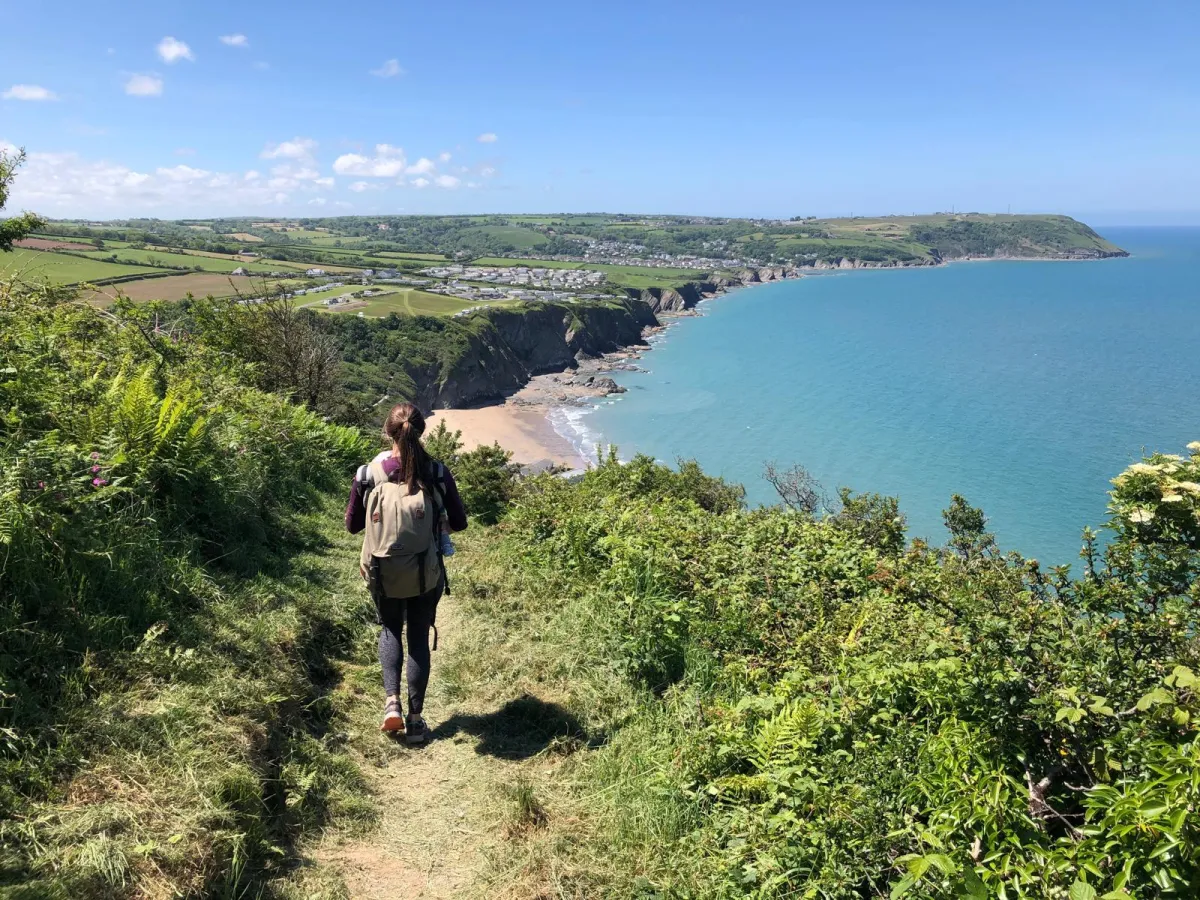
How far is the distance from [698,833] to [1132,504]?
12.8 ft

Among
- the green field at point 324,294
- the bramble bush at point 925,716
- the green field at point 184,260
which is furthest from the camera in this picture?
the green field at point 184,260

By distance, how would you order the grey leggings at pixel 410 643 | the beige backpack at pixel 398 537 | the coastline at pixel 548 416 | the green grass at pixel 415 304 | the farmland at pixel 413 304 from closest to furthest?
1. the beige backpack at pixel 398 537
2. the grey leggings at pixel 410 643
3. the coastline at pixel 548 416
4. the farmland at pixel 413 304
5. the green grass at pixel 415 304

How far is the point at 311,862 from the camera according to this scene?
341cm

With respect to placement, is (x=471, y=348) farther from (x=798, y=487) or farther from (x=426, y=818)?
(x=426, y=818)

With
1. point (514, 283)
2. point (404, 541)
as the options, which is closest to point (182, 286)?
point (514, 283)

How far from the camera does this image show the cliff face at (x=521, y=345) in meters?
80.4

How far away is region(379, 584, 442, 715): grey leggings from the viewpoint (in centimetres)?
473

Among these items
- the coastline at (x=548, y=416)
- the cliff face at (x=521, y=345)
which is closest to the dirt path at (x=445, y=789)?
the coastline at (x=548, y=416)

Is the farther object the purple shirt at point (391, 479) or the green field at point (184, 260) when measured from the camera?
the green field at point (184, 260)

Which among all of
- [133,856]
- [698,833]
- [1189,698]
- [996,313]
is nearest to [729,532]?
[698,833]

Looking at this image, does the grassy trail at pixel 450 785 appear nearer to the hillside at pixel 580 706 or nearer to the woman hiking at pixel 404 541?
the hillside at pixel 580 706

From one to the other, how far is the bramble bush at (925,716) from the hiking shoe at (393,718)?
4.72 feet

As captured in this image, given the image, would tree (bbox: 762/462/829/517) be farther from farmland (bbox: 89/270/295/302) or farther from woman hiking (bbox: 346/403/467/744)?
farmland (bbox: 89/270/295/302)

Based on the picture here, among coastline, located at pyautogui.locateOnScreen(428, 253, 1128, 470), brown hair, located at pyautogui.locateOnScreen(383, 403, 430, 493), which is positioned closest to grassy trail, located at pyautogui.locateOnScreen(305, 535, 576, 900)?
brown hair, located at pyautogui.locateOnScreen(383, 403, 430, 493)
